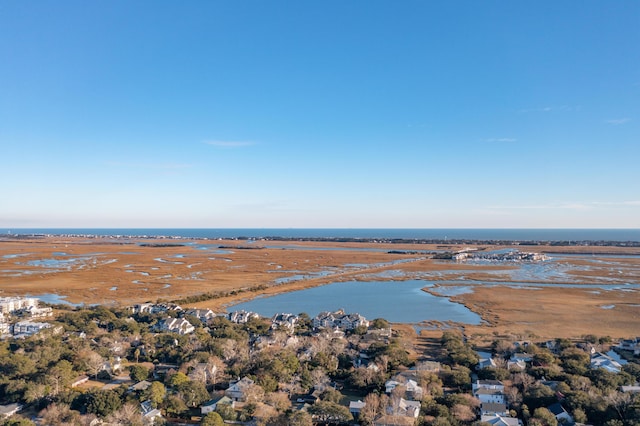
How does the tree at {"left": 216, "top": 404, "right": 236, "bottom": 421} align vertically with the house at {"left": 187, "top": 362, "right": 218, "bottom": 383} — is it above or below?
below

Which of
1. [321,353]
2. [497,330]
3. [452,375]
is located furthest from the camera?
[497,330]

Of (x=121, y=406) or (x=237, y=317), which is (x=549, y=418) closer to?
(x=121, y=406)

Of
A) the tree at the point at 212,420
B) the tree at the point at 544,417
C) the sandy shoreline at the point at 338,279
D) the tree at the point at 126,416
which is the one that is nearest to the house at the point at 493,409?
the tree at the point at 544,417

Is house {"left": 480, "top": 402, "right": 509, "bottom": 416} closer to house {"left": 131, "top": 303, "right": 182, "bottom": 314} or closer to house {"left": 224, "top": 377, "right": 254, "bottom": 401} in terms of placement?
house {"left": 224, "top": 377, "right": 254, "bottom": 401}

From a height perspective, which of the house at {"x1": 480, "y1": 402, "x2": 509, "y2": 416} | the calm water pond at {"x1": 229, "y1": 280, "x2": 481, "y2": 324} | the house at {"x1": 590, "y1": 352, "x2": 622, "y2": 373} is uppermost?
the house at {"x1": 590, "y1": 352, "x2": 622, "y2": 373}

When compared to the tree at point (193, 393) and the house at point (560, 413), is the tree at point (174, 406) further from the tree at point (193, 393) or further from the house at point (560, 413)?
the house at point (560, 413)

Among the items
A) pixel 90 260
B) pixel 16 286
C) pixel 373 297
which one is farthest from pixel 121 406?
pixel 90 260

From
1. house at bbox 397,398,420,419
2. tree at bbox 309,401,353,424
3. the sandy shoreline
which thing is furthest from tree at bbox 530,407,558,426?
the sandy shoreline

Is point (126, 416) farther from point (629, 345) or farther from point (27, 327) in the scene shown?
point (629, 345)
